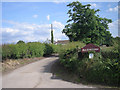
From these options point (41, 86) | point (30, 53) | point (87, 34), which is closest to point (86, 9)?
point (87, 34)

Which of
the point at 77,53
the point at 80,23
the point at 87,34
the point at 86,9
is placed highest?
the point at 86,9

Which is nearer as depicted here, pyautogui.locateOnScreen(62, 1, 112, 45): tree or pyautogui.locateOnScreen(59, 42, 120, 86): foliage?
pyautogui.locateOnScreen(59, 42, 120, 86): foliage

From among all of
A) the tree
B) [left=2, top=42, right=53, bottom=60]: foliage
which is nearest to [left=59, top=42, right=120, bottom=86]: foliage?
[left=2, top=42, right=53, bottom=60]: foliage

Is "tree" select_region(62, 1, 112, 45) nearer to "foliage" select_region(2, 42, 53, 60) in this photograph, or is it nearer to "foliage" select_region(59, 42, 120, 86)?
"foliage" select_region(2, 42, 53, 60)

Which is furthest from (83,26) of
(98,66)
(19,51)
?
(98,66)

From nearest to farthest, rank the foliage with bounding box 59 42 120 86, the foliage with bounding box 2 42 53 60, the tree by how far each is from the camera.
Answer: the foliage with bounding box 59 42 120 86 < the foliage with bounding box 2 42 53 60 < the tree

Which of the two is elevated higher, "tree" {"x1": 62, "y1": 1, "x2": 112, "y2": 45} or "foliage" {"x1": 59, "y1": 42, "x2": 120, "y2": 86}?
"tree" {"x1": 62, "y1": 1, "x2": 112, "y2": 45}

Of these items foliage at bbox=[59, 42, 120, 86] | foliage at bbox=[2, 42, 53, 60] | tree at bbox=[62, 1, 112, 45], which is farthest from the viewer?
tree at bbox=[62, 1, 112, 45]

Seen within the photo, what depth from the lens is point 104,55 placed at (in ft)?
23.4

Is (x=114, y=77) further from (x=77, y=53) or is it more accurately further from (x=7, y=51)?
(x=7, y=51)

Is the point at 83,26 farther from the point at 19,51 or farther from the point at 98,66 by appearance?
the point at 98,66

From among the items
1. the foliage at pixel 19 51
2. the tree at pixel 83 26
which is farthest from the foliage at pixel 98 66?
the tree at pixel 83 26

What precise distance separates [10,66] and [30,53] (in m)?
5.83

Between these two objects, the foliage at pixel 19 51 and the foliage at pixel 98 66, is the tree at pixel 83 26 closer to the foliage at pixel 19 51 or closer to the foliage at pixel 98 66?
the foliage at pixel 19 51
